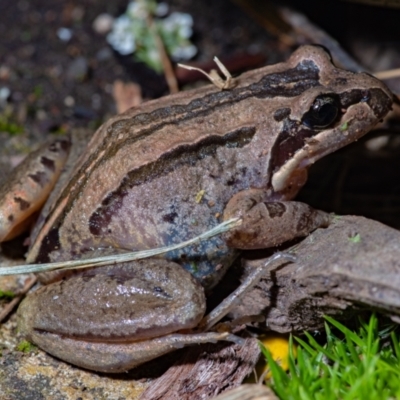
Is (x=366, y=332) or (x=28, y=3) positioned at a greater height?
(x=28, y=3)

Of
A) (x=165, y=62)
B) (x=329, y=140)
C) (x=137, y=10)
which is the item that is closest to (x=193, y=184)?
(x=329, y=140)

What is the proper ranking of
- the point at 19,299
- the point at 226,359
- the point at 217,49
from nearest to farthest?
the point at 226,359 → the point at 19,299 → the point at 217,49

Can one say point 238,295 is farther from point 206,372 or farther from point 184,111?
point 184,111

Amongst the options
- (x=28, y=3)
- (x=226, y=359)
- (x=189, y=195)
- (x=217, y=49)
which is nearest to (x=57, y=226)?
(x=189, y=195)

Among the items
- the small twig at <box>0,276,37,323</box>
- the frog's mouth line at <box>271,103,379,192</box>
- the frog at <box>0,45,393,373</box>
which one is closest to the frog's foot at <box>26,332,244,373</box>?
the frog at <box>0,45,393,373</box>

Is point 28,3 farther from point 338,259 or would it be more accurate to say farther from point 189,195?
point 338,259

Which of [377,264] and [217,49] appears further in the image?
[217,49]

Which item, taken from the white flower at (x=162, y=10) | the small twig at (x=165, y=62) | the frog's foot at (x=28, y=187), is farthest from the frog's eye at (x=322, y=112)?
the white flower at (x=162, y=10)
